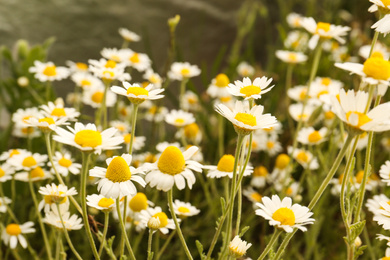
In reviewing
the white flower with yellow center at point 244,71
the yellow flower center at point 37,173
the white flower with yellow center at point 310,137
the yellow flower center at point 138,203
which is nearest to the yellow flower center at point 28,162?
the yellow flower center at point 37,173

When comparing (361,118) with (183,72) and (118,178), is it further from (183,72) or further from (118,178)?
(183,72)

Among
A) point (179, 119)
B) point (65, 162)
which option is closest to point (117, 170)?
point (65, 162)

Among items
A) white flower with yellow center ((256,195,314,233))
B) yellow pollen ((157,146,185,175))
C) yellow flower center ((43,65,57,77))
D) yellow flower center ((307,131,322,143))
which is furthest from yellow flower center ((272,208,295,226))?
yellow flower center ((43,65,57,77))

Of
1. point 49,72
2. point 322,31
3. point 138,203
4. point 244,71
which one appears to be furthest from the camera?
point 244,71

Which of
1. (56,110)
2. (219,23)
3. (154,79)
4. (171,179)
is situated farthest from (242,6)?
(171,179)

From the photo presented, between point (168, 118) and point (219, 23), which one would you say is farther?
point (219, 23)

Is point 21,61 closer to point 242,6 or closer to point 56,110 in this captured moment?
point 56,110

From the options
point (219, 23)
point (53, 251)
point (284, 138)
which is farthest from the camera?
point (219, 23)
